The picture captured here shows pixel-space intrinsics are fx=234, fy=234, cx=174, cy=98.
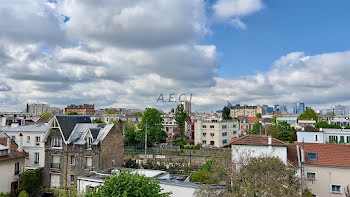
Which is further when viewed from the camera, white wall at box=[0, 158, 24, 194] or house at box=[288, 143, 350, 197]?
white wall at box=[0, 158, 24, 194]

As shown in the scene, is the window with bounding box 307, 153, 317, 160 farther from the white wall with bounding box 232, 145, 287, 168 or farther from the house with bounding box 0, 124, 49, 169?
the house with bounding box 0, 124, 49, 169

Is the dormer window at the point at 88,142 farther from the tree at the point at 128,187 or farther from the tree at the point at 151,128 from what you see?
the tree at the point at 151,128

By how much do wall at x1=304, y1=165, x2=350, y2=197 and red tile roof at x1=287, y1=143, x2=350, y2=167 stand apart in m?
0.50

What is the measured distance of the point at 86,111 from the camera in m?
173

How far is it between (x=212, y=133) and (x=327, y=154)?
45543 millimetres

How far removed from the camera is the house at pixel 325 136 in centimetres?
4106

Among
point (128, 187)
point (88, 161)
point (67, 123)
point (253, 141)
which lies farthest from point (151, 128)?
point (128, 187)

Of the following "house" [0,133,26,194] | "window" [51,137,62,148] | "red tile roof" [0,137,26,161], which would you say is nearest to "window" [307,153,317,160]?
"window" [51,137,62,148]

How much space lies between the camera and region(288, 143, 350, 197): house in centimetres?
2297

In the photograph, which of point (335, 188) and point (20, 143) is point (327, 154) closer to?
point (335, 188)

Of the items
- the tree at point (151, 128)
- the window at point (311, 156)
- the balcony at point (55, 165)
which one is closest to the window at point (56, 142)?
the balcony at point (55, 165)

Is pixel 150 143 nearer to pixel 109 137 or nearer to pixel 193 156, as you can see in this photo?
pixel 193 156

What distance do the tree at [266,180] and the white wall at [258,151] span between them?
495 cm

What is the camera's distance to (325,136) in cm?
4481
